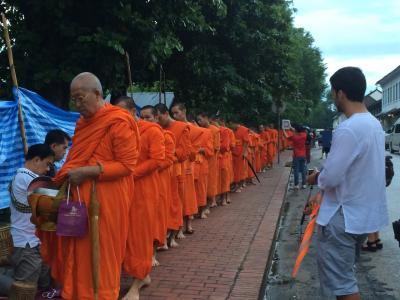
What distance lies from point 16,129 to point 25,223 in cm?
147

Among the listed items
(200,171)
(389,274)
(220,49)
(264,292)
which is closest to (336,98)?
(264,292)

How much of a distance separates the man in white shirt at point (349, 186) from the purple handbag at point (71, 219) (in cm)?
163

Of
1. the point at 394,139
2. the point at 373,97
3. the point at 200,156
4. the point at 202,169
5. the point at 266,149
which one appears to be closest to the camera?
the point at 200,156

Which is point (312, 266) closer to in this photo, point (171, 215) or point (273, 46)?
point (171, 215)

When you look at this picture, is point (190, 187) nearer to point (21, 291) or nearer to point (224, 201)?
point (224, 201)

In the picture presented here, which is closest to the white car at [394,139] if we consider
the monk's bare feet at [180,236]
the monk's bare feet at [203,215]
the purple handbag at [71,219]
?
the monk's bare feet at [203,215]

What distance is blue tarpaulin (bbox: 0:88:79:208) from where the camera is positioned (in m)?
5.33

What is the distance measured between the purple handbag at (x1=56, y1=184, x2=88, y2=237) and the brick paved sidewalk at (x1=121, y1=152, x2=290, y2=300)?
1.48 m

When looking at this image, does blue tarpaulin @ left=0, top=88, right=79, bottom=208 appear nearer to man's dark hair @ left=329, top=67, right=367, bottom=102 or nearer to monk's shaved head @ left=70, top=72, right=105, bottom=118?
monk's shaved head @ left=70, top=72, right=105, bottom=118

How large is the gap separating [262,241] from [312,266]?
0.87 m

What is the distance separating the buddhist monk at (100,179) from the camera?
149 inches

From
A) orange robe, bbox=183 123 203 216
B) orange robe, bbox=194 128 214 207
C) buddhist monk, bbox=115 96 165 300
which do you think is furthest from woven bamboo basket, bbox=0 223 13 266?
orange robe, bbox=194 128 214 207

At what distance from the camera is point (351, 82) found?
343 cm

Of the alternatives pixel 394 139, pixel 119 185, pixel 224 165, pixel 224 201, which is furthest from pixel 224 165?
pixel 394 139
